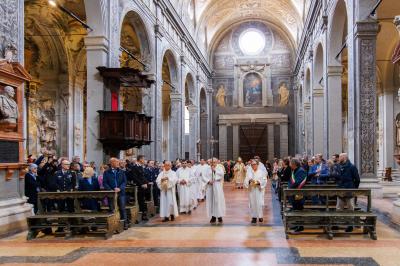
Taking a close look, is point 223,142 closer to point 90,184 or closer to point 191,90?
point 191,90

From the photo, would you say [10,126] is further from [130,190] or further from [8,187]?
[130,190]

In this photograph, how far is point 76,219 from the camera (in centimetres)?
927

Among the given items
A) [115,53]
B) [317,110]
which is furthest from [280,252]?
[317,110]

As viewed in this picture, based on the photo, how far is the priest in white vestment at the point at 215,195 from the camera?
1134 cm

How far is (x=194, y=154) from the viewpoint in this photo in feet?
99.5

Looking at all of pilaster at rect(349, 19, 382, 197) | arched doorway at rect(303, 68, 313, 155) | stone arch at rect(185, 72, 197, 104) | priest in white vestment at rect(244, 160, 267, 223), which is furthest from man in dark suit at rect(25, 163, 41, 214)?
stone arch at rect(185, 72, 197, 104)

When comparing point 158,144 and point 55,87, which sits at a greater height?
point 55,87

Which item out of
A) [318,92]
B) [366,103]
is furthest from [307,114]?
[366,103]

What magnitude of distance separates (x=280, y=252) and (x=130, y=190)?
16.2 feet

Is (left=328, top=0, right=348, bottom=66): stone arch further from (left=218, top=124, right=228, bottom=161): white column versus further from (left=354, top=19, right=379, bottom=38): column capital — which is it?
(left=218, top=124, right=228, bottom=161): white column

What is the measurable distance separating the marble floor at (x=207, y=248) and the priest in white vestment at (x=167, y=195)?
64.2 inches

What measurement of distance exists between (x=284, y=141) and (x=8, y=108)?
2992 cm

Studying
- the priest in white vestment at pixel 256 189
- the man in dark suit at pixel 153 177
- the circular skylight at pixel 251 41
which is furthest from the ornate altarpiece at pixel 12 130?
the circular skylight at pixel 251 41

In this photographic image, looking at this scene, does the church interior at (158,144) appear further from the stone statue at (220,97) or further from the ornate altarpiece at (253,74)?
the stone statue at (220,97)
